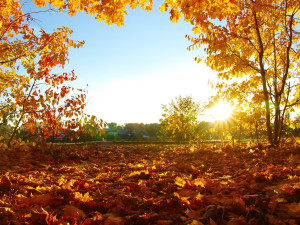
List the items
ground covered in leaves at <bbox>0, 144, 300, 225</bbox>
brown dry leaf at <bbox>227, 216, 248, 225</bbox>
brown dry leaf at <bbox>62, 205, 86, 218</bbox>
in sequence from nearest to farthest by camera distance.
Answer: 1. brown dry leaf at <bbox>227, 216, 248, 225</bbox>
2. ground covered in leaves at <bbox>0, 144, 300, 225</bbox>
3. brown dry leaf at <bbox>62, 205, 86, 218</bbox>

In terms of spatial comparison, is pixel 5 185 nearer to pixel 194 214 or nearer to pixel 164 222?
pixel 164 222

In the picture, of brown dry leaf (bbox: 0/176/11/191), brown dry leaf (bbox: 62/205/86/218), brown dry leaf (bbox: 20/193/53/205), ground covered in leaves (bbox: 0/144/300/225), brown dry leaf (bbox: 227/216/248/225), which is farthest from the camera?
brown dry leaf (bbox: 0/176/11/191)

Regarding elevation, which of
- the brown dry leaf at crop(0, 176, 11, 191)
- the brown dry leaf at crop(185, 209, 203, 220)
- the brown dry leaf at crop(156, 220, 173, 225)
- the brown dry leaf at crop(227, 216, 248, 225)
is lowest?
the brown dry leaf at crop(0, 176, 11, 191)

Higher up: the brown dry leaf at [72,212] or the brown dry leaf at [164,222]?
the brown dry leaf at [164,222]

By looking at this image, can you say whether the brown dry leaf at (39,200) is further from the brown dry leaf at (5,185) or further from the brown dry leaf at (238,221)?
the brown dry leaf at (238,221)

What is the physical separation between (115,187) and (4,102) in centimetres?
483

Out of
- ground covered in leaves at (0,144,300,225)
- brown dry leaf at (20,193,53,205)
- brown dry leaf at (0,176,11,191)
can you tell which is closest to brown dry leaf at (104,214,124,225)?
ground covered in leaves at (0,144,300,225)

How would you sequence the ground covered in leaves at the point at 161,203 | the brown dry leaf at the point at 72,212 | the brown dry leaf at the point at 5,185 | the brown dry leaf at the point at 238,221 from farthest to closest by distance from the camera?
1. the brown dry leaf at the point at 5,185
2. the brown dry leaf at the point at 72,212
3. the ground covered in leaves at the point at 161,203
4. the brown dry leaf at the point at 238,221

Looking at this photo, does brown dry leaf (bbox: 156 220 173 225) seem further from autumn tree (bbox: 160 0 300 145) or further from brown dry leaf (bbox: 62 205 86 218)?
autumn tree (bbox: 160 0 300 145)

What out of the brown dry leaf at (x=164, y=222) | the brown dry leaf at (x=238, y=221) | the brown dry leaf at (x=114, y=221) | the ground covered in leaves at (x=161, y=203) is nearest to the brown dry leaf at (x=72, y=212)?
the ground covered in leaves at (x=161, y=203)

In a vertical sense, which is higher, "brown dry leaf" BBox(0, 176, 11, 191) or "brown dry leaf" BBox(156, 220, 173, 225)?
"brown dry leaf" BBox(156, 220, 173, 225)

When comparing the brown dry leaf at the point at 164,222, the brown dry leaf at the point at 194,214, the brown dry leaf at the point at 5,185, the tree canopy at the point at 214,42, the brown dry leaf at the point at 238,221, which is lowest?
the brown dry leaf at the point at 5,185

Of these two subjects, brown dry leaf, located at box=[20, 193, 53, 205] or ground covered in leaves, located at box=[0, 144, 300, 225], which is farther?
brown dry leaf, located at box=[20, 193, 53, 205]

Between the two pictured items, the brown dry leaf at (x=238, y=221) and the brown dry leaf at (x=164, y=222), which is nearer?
the brown dry leaf at (x=238, y=221)
